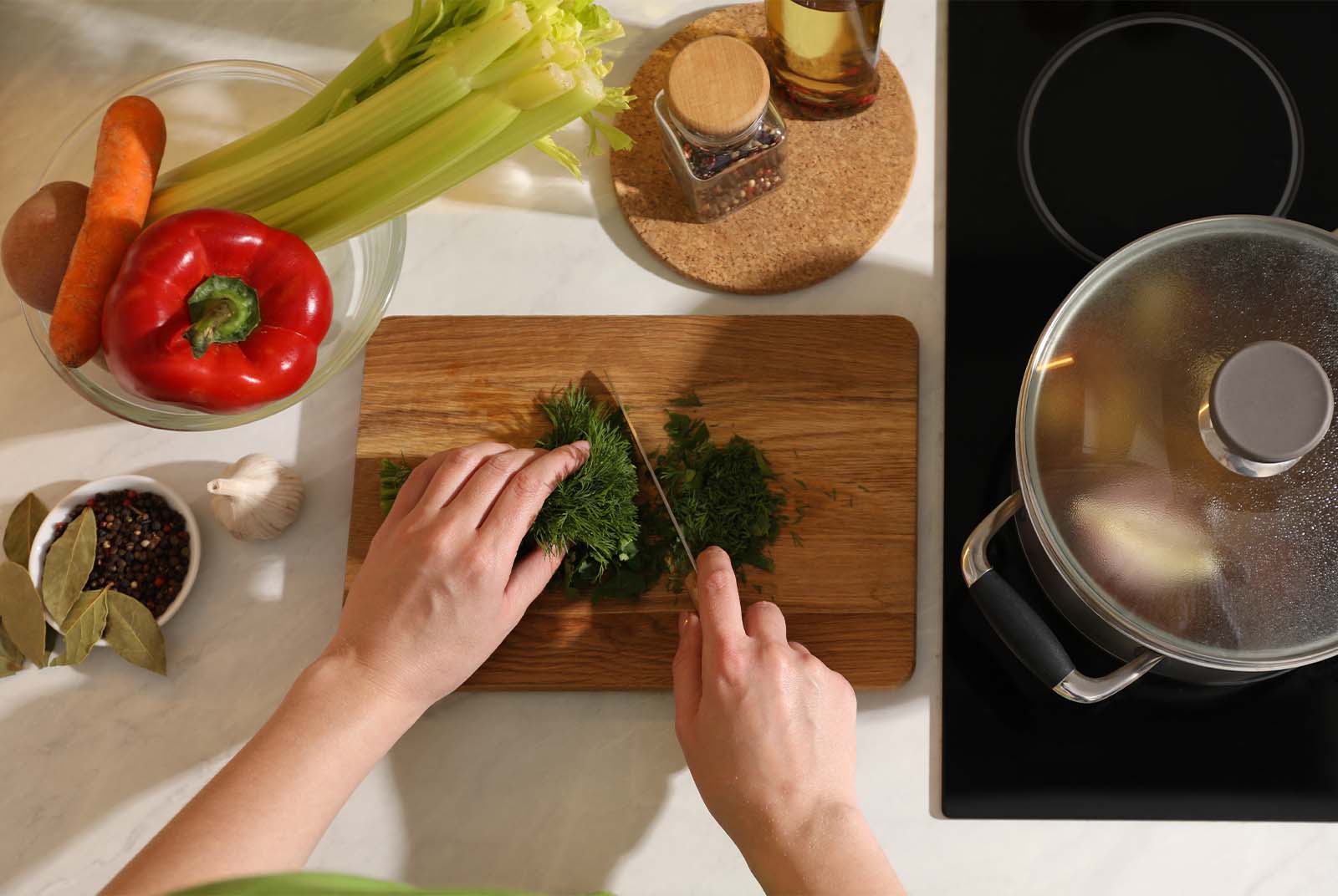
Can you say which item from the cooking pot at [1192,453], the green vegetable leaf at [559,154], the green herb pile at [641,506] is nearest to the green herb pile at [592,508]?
the green herb pile at [641,506]

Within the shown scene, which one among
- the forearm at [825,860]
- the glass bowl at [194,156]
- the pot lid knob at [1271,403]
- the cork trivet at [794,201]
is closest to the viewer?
the pot lid knob at [1271,403]

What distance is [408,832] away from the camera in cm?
107

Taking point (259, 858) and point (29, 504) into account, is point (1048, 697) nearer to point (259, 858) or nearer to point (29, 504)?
point (259, 858)

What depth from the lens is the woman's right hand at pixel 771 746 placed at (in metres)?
0.92

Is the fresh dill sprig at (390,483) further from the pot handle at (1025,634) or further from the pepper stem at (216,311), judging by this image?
the pot handle at (1025,634)

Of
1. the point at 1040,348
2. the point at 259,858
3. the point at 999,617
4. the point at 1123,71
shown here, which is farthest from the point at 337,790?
the point at 1123,71

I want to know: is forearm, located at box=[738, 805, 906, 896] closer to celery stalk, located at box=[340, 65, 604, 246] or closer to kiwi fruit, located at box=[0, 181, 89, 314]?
celery stalk, located at box=[340, 65, 604, 246]

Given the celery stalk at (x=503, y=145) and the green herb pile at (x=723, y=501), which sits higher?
the celery stalk at (x=503, y=145)

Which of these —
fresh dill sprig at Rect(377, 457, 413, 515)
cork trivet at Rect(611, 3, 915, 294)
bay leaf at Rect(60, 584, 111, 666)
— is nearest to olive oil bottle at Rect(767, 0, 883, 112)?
cork trivet at Rect(611, 3, 915, 294)

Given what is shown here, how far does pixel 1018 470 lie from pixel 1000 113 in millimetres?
492

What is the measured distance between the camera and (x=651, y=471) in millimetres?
1056

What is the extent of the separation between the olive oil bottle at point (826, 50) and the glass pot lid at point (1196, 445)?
37cm

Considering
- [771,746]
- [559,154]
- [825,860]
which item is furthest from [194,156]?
[825,860]

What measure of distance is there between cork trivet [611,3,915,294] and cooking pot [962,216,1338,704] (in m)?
0.30
